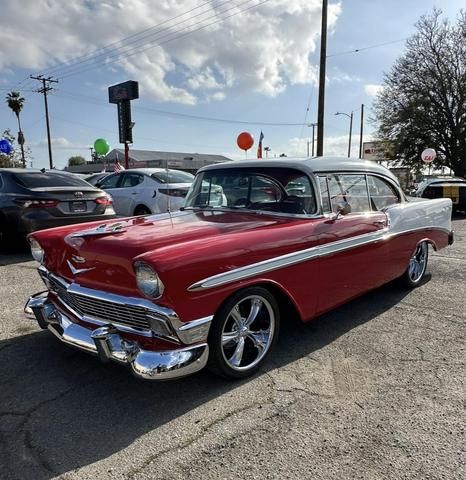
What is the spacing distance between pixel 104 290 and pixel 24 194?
457 centimetres

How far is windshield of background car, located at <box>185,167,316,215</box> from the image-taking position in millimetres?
3619

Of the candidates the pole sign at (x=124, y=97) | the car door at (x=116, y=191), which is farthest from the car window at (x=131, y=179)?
the pole sign at (x=124, y=97)

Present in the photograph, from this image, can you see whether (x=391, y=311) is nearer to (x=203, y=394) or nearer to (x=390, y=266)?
(x=390, y=266)

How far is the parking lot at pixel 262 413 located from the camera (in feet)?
6.98

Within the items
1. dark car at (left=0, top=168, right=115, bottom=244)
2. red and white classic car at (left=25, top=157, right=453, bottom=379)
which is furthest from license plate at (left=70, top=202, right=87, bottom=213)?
red and white classic car at (left=25, top=157, right=453, bottom=379)

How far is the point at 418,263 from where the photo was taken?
515cm

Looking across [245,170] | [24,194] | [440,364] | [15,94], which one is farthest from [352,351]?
[15,94]

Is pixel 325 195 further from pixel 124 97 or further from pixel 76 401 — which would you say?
pixel 124 97

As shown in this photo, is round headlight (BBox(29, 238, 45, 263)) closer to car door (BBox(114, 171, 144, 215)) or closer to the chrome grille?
the chrome grille

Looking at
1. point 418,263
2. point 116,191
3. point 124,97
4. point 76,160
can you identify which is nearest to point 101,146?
point 124,97

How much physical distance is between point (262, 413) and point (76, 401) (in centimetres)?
118

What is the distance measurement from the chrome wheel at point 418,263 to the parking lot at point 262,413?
1220 millimetres

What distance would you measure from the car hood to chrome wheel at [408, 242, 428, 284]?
222 cm

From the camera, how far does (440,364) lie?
3166 millimetres
